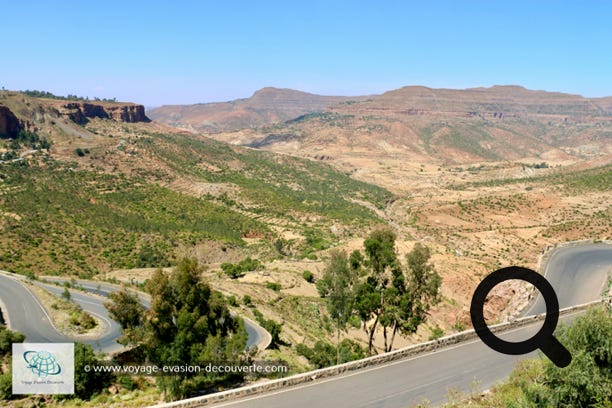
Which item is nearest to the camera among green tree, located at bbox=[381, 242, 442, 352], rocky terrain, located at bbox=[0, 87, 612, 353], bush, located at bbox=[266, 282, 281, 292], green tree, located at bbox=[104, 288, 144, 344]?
green tree, located at bbox=[104, 288, 144, 344]

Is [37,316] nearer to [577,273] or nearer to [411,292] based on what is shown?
[411,292]

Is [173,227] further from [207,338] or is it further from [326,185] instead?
[326,185]

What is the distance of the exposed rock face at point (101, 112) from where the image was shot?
134 m

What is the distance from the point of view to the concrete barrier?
1470 centimetres

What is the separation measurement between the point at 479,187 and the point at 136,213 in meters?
90.4

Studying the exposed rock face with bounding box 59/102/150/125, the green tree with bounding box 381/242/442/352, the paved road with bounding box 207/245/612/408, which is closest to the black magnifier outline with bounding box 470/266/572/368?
the paved road with bounding box 207/245/612/408

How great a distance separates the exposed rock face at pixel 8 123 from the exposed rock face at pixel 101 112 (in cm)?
2421

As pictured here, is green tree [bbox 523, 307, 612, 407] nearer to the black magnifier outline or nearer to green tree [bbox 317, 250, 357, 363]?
the black magnifier outline

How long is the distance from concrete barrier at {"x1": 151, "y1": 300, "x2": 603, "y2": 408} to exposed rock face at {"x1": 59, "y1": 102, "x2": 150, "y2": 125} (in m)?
138

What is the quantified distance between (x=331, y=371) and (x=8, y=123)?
114852mm

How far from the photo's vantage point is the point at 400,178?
506 feet

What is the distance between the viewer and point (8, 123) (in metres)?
104

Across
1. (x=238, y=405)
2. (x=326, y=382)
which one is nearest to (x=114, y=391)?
(x=238, y=405)

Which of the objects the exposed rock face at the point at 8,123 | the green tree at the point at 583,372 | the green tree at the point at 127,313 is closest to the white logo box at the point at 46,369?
the green tree at the point at 127,313
